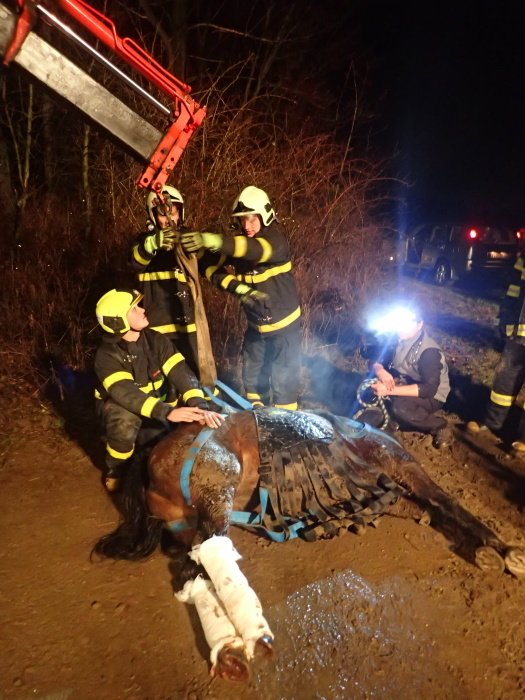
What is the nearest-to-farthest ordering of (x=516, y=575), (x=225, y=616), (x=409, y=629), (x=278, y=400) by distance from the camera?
(x=225, y=616)
(x=409, y=629)
(x=516, y=575)
(x=278, y=400)

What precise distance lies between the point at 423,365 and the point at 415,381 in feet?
0.63

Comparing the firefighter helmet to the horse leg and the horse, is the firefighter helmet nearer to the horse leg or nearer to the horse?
the horse

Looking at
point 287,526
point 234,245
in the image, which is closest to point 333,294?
point 234,245

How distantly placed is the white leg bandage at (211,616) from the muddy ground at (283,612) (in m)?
0.29

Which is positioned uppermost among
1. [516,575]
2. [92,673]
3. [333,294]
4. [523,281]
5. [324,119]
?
[324,119]

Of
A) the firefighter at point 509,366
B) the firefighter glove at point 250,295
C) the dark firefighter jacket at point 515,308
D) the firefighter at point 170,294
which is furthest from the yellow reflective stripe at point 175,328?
the dark firefighter jacket at point 515,308

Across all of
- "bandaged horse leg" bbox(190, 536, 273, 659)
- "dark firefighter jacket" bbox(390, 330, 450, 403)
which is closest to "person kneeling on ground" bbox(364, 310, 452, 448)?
"dark firefighter jacket" bbox(390, 330, 450, 403)

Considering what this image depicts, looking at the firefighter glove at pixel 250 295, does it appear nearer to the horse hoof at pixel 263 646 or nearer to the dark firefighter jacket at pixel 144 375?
the dark firefighter jacket at pixel 144 375

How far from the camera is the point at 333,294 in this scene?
7.71m

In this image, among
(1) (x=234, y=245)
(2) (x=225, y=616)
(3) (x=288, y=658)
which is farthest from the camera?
(1) (x=234, y=245)

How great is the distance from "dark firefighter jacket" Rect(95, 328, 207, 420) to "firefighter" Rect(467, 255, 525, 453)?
284 centimetres

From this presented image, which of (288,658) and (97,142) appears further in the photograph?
(97,142)

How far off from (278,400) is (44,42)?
3.05 m

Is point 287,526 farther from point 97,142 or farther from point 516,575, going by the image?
point 97,142
